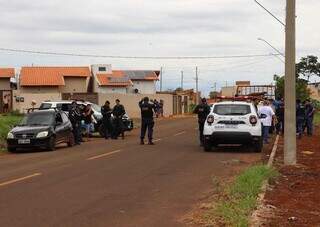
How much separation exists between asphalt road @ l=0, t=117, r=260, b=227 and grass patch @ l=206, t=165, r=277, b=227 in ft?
1.71

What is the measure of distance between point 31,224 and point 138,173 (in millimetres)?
6086

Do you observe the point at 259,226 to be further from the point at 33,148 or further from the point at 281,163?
the point at 33,148

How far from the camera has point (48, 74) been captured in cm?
7681

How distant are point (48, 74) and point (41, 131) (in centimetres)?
5609

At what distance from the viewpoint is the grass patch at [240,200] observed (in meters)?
8.49

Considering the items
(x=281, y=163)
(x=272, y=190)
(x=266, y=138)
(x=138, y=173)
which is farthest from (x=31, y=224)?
(x=266, y=138)

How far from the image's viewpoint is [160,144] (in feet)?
78.5

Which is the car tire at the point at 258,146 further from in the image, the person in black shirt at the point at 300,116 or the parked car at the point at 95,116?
the parked car at the point at 95,116

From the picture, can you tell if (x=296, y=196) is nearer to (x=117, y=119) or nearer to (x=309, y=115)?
(x=117, y=119)

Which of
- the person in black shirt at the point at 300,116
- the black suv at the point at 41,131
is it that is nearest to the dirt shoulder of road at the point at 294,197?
the black suv at the point at 41,131

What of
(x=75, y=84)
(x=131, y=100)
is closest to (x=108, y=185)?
(x=131, y=100)

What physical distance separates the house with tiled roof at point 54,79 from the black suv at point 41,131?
50371mm

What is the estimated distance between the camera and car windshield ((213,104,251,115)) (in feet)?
67.1

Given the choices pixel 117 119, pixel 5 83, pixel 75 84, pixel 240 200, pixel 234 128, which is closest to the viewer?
pixel 240 200
